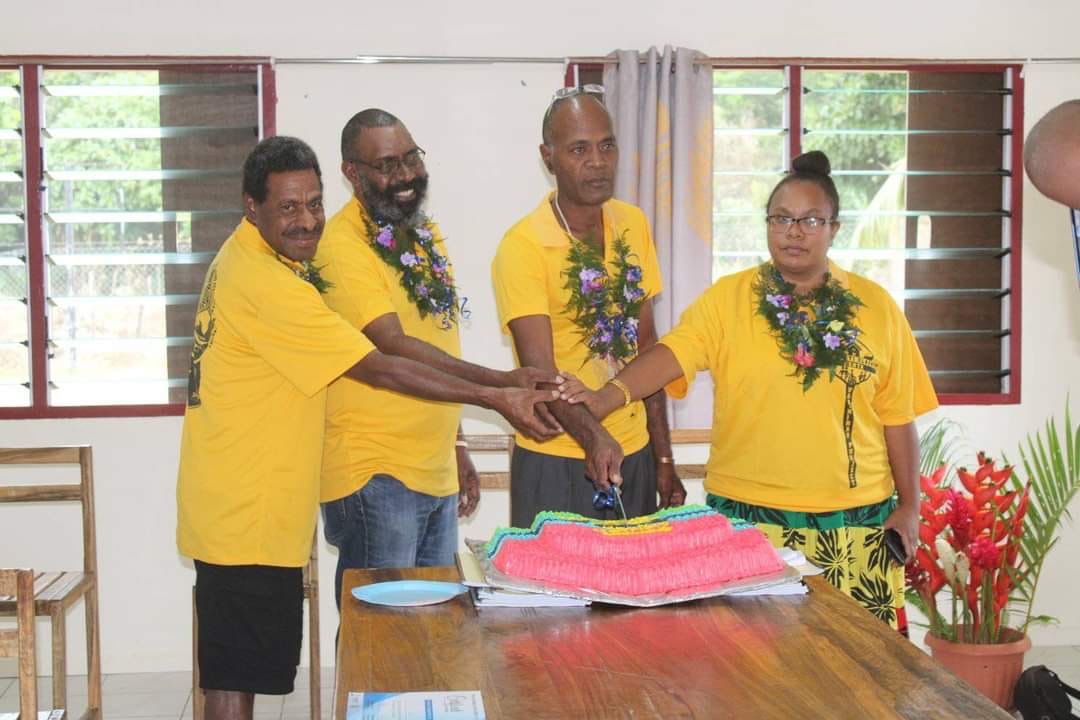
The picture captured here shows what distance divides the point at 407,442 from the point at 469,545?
58cm

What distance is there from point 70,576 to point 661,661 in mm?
2795

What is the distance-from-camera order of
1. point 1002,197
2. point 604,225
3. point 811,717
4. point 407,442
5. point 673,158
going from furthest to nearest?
point 1002,197, point 673,158, point 604,225, point 407,442, point 811,717

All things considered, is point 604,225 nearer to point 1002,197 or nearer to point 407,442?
point 407,442

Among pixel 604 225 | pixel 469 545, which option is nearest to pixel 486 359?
pixel 604 225

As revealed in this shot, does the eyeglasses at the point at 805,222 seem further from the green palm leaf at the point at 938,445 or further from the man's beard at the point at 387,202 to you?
the green palm leaf at the point at 938,445

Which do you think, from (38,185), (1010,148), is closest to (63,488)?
(38,185)

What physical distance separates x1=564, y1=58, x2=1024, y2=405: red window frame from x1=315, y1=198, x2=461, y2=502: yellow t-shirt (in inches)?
85.8

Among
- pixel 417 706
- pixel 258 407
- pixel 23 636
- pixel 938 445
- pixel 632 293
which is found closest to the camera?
pixel 417 706

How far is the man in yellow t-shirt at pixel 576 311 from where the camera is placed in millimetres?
2945

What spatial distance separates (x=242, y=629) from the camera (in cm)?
277

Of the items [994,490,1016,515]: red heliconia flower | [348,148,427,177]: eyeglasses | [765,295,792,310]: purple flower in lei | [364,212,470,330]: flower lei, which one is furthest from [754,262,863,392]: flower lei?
[994,490,1016,515]: red heliconia flower

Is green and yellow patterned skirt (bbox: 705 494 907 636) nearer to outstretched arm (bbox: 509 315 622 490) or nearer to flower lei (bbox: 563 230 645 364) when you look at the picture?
outstretched arm (bbox: 509 315 622 490)

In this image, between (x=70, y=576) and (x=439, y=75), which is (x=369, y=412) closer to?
(x=70, y=576)

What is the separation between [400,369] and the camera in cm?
275
